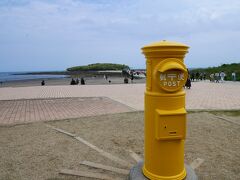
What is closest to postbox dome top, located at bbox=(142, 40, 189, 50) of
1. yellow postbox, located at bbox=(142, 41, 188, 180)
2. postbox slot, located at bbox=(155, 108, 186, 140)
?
yellow postbox, located at bbox=(142, 41, 188, 180)

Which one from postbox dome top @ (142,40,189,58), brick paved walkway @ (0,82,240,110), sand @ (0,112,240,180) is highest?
postbox dome top @ (142,40,189,58)

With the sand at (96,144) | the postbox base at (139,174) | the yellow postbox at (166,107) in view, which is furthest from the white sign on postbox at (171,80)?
the sand at (96,144)

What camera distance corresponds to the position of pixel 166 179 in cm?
325

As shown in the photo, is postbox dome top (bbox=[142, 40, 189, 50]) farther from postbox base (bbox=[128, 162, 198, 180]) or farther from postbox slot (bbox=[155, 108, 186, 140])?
postbox base (bbox=[128, 162, 198, 180])

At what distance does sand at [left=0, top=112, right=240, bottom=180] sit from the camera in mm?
3938

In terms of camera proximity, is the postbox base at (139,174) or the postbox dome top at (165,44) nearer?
the postbox dome top at (165,44)

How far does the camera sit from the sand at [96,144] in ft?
12.9

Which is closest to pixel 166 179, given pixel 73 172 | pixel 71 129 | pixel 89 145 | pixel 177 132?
pixel 177 132

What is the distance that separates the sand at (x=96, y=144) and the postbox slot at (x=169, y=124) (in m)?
0.97

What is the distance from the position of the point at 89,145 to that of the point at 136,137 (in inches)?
43.0

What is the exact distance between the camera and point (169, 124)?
3111 mm

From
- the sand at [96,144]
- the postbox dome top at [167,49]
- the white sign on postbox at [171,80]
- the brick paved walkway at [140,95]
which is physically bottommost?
the sand at [96,144]

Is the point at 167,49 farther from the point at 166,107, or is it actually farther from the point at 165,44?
the point at 166,107

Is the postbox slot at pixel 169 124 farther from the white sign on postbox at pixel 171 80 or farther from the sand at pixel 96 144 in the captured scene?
the sand at pixel 96 144
